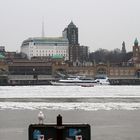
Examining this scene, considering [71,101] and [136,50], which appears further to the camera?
[136,50]

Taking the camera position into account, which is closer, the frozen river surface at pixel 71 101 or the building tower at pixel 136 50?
the frozen river surface at pixel 71 101

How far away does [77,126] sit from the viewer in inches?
355

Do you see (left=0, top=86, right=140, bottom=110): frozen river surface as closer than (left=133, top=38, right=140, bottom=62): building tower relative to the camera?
Yes

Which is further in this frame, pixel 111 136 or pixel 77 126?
pixel 111 136

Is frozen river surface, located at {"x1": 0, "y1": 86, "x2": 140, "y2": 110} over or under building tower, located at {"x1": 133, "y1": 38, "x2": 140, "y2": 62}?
under

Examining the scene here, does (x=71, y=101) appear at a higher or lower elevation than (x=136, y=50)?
lower

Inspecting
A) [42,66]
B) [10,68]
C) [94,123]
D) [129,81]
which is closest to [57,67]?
[42,66]

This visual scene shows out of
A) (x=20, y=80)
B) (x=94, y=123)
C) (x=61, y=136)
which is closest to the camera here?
(x=61, y=136)

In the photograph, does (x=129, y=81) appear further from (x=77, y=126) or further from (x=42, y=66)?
(x=77, y=126)

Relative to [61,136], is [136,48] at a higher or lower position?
higher

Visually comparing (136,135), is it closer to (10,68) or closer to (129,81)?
(129,81)

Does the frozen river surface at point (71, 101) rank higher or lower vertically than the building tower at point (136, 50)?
lower

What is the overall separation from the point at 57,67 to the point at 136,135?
142197 millimetres

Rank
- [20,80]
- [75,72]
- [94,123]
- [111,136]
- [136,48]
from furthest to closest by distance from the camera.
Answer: [136,48]
[75,72]
[20,80]
[94,123]
[111,136]
